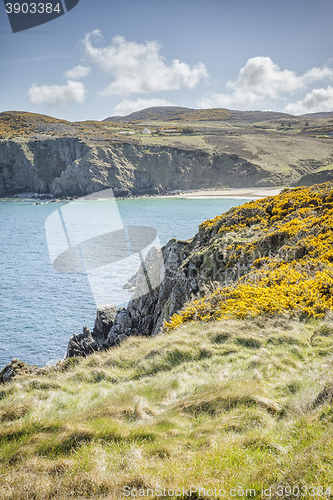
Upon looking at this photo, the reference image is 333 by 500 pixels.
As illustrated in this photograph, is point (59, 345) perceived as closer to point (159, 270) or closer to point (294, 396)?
point (159, 270)

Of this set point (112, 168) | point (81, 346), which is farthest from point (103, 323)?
point (112, 168)

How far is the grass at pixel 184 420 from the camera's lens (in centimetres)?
318

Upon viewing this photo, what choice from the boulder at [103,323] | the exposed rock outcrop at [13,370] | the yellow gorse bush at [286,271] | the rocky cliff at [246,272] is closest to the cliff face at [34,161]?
the boulder at [103,323]

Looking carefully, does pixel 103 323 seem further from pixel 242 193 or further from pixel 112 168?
pixel 112 168

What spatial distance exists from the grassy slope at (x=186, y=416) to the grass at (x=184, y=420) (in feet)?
0.05

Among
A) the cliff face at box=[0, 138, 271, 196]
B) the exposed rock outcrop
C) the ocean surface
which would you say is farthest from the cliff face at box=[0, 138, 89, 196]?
the exposed rock outcrop

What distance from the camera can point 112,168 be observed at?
13962 cm

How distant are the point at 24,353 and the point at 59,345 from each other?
88.6 inches

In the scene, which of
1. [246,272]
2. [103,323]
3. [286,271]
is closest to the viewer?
[286,271]

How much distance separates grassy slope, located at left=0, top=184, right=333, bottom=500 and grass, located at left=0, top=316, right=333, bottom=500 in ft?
0.05

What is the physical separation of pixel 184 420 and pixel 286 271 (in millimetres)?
6544

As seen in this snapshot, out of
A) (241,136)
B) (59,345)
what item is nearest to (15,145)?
(241,136)

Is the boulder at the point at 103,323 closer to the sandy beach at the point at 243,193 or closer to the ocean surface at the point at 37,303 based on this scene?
the ocean surface at the point at 37,303

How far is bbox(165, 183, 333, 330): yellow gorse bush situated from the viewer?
314 inches
